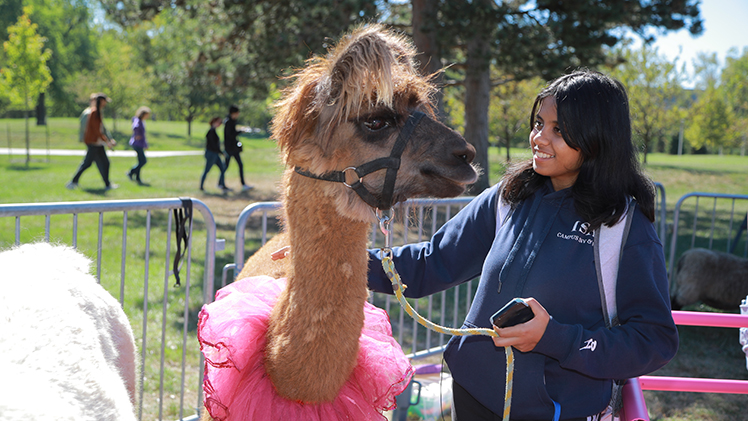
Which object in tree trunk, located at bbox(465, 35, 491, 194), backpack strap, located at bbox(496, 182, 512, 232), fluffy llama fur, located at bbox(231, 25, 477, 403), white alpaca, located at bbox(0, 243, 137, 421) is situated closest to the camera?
white alpaca, located at bbox(0, 243, 137, 421)

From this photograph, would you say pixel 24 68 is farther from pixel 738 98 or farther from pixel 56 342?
pixel 738 98

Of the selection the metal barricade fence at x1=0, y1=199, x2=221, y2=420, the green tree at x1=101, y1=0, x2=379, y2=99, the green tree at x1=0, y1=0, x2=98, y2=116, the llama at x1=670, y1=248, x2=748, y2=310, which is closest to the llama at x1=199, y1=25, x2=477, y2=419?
the metal barricade fence at x1=0, y1=199, x2=221, y2=420

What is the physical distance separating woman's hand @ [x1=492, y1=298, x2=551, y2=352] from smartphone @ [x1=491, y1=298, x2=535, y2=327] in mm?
13

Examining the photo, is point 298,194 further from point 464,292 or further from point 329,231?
point 464,292

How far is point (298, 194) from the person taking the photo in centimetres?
196

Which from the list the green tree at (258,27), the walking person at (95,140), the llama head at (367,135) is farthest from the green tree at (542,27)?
the llama head at (367,135)

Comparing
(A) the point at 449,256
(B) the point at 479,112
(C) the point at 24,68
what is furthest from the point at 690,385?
(C) the point at 24,68

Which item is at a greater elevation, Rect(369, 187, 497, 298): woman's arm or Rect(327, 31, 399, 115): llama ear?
Rect(327, 31, 399, 115): llama ear

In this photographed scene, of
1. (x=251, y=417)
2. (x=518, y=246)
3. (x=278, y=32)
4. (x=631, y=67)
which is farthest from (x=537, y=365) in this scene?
(x=631, y=67)

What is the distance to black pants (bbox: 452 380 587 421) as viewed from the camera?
188 cm

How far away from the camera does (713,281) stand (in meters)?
5.84

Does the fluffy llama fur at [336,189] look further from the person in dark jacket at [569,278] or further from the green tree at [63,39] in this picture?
the green tree at [63,39]

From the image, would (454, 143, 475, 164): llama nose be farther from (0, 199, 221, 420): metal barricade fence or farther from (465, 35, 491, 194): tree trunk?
(465, 35, 491, 194): tree trunk

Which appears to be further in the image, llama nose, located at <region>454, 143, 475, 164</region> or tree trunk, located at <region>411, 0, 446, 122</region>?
tree trunk, located at <region>411, 0, 446, 122</region>
